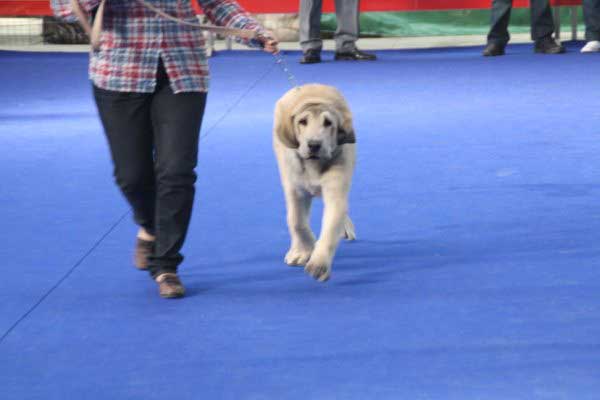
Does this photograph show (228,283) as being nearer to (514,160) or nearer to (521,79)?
(514,160)

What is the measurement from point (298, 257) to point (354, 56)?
8.29 m

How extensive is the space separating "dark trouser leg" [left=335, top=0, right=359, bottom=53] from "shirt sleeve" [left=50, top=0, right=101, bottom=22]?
8.37m

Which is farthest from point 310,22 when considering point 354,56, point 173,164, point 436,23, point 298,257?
point 173,164

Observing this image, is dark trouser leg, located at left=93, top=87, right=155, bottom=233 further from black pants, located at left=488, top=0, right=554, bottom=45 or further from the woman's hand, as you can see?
black pants, located at left=488, top=0, right=554, bottom=45

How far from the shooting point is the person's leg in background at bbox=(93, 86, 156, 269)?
424 cm

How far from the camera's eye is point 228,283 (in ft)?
14.6

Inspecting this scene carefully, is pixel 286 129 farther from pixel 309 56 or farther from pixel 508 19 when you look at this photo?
pixel 508 19

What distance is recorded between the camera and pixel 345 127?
4305 millimetres

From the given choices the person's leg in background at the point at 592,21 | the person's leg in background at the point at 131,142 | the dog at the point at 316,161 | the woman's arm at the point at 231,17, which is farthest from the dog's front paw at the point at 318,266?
the person's leg in background at the point at 592,21

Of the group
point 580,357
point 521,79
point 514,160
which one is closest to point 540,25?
point 521,79

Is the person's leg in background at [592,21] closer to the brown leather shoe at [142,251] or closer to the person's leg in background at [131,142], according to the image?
the brown leather shoe at [142,251]

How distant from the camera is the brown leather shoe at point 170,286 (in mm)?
4246

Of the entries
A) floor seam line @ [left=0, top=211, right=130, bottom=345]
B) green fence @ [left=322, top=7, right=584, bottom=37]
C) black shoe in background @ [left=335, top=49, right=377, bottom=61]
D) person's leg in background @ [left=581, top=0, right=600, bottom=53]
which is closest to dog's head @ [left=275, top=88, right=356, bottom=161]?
floor seam line @ [left=0, top=211, right=130, bottom=345]

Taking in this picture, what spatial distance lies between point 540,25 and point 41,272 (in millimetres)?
9169
